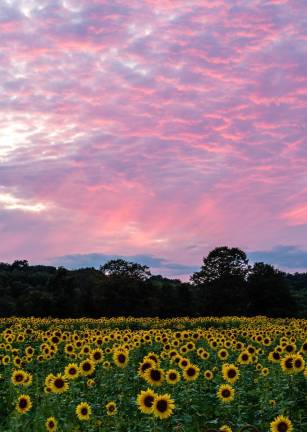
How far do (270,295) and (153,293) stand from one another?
11590 millimetres

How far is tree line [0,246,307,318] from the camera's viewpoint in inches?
2010

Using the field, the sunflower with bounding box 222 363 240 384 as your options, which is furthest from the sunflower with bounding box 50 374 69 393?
the sunflower with bounding box 222 363 240 384

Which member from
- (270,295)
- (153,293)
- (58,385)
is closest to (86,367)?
(58,385)

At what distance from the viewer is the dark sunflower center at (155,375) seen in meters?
9.38

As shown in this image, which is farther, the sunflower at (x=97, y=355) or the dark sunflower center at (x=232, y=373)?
A: the sunflower at (x=97, y=355)

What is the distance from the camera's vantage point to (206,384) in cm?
1274

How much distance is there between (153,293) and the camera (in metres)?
55.9

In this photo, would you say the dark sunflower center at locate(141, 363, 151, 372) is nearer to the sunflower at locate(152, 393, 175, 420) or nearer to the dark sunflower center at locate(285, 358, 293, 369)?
the sunflower at locate(152, 393, 175, 420)

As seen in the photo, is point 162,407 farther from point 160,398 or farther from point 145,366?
point 145,366

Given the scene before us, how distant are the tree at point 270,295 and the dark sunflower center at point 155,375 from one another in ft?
161

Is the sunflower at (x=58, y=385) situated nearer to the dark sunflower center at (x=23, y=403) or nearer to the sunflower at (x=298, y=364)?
the dark sunflower center at (x=23, y=403)

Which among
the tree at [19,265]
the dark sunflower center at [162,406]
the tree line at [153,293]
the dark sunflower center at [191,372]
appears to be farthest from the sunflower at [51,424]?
the tree at [19,265]

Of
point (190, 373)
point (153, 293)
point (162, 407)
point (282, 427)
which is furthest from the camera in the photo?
point (153, 293)

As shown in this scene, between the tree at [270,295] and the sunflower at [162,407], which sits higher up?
the tree at [270,295]
